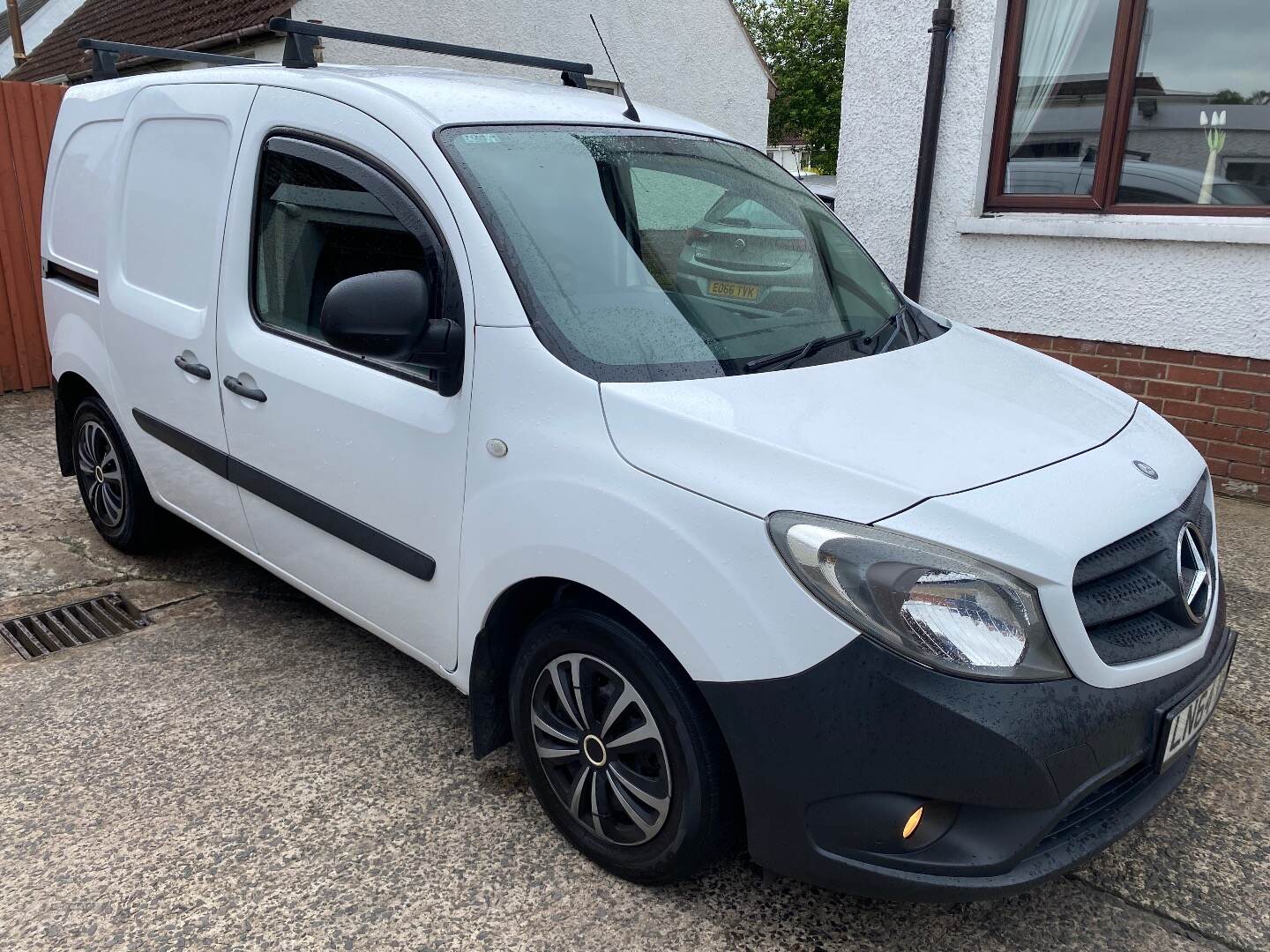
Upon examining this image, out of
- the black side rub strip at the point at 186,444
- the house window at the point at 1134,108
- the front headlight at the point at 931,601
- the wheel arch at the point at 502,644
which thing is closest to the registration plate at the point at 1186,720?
the front headlight at the point at 931,601

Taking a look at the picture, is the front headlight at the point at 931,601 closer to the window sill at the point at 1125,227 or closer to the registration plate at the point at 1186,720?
the registration plate at the point at 1186,720

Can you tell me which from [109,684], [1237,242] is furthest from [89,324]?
[1237,242]

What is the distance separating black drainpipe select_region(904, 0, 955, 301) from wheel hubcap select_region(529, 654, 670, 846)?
14.0 ft

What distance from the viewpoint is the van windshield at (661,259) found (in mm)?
2324

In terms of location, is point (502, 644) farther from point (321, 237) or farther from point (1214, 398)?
point (1214, 398)

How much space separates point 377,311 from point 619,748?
3.72ft

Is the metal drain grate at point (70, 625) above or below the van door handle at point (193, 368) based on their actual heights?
below

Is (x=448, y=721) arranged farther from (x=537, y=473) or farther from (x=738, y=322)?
(x=738, y=322)

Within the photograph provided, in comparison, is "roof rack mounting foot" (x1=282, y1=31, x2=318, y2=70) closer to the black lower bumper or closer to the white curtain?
the black lower bumper

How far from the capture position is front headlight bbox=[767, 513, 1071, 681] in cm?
180

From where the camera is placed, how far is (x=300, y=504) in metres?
2.92

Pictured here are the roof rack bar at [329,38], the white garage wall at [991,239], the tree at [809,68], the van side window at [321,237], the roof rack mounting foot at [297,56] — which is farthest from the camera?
the tree at [809,68]

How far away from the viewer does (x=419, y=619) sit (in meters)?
2.65

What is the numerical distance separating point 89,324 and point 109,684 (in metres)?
1.48
